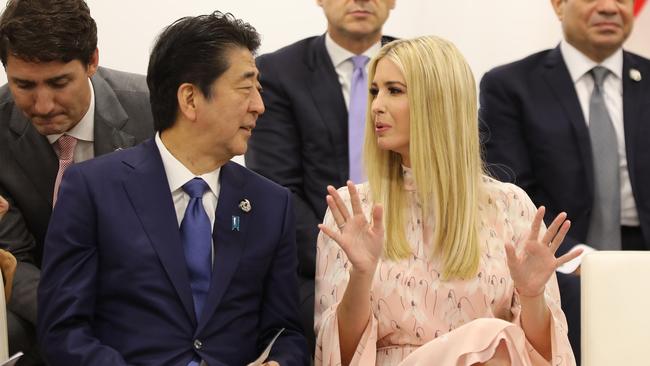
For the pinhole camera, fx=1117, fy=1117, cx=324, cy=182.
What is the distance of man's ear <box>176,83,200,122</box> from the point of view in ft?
9.25

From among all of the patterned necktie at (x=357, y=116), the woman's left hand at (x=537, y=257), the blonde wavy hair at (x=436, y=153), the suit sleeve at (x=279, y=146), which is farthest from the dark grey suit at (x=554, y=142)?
the woman's left hand at (x=537, y=257)

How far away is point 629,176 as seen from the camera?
3.83 metres

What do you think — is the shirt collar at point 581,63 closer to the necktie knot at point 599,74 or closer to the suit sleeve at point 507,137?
the necktie knot at point 599,74

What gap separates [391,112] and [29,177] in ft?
3.74

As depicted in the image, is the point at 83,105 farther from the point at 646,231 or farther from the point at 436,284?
the point at 646,231

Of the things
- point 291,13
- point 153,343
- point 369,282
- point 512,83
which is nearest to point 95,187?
point 153,343

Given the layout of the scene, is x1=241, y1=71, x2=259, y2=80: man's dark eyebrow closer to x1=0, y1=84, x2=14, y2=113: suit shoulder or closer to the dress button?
the dress button

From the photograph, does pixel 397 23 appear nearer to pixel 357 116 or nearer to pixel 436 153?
pixel 357 116

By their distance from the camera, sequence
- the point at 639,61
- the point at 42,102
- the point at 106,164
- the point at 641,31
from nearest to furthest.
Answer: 1. the point at 106,164
2. the point at 42,102
3. the point at 639,61
4. the point at 641,31

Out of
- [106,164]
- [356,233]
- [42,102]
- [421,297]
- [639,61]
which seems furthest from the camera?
[639,61]

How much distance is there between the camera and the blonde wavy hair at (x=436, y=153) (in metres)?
2.93

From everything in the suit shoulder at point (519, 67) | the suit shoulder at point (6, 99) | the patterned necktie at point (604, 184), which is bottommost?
the patterned necktie at point (604, 184)

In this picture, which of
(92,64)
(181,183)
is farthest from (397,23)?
(181,183)

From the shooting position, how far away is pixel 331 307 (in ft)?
9.45
